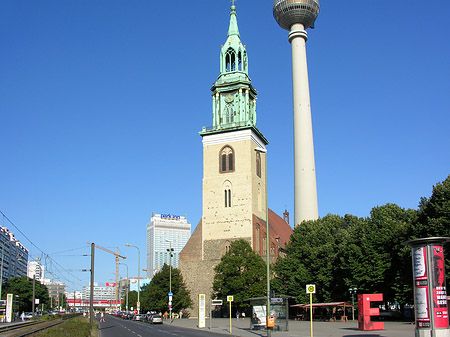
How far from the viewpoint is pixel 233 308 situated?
220ft

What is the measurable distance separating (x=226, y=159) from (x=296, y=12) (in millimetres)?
25756

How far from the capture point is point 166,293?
7481 cm

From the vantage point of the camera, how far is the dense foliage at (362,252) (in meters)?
41.6

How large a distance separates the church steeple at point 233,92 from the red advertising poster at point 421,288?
5587 centimetres

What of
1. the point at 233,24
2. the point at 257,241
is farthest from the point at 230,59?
the point at 257,241

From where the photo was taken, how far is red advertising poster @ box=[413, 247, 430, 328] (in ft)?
65.3

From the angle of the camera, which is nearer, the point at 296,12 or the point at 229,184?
the point at 229,184

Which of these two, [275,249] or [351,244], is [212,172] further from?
[351,244]

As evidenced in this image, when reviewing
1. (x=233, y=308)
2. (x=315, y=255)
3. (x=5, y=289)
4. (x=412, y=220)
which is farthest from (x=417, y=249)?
(x=5, y=289)

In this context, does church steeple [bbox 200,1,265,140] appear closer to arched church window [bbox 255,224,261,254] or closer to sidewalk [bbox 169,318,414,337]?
arched church window [bbox 255,224,261,254]

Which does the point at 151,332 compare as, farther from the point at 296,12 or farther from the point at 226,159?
the point at 296,12

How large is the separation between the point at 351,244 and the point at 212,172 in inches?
1202

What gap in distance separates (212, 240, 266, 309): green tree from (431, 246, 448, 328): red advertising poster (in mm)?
43929

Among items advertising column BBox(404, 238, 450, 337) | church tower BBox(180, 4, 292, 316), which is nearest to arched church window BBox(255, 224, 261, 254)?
church tower BBox(180, 4, 292, 316)
